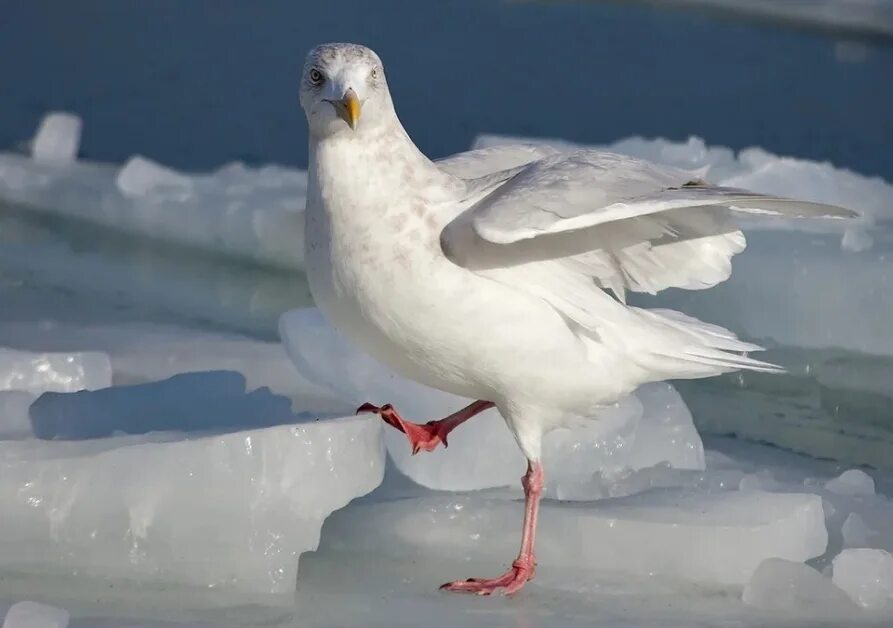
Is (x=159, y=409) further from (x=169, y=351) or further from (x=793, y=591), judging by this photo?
(x=793, y=591)

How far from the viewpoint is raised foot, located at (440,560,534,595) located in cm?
282

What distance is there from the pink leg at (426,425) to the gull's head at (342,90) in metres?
0.65

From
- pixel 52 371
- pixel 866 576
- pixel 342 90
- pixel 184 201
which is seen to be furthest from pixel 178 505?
pixel 184 201

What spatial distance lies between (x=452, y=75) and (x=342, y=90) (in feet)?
16.7

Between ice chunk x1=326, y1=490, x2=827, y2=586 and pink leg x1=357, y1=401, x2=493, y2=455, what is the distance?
0.12 meters

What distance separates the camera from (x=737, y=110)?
711cm

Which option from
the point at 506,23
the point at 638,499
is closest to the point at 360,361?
the point at 638,499

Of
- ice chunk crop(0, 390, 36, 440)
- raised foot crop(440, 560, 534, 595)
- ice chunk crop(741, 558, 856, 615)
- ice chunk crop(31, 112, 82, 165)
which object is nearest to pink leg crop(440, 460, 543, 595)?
raised foot crop(440, 560, 534, 595)

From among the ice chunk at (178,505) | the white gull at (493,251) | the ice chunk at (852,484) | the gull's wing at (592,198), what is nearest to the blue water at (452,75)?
the ice chunk at (852,484)

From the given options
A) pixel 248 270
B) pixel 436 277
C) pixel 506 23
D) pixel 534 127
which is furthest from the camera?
pixel 506 23

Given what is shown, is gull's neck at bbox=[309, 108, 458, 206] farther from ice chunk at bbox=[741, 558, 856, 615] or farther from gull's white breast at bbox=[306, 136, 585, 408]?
ice chunk at bbox=[741, 558, 856, 615]

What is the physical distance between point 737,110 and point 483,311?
15.1 feet

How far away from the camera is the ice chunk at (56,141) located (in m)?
6.39

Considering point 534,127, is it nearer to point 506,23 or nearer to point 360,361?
point 506,23
